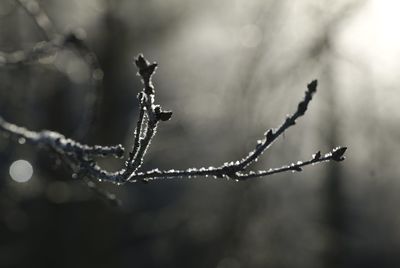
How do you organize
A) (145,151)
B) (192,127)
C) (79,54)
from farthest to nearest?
(192,127) < (79,54) < (145,151)

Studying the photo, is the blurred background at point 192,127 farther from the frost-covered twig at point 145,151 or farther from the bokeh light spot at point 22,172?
the frost-covered twig at point 145,151

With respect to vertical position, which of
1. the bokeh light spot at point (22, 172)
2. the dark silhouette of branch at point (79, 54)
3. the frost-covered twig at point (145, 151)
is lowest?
the frost-covered twig at point (145, 151)

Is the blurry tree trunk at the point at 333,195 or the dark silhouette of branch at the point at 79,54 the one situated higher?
the blurry tree trunk at the point at 333,195

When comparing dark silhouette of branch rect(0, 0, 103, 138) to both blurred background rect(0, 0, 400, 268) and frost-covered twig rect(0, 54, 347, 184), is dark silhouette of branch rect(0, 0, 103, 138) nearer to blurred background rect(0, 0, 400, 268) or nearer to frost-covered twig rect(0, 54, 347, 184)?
frost-covered twig rect(0, 54, 347, 184)

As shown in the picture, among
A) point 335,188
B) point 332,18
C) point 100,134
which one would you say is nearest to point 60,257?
point 100,134

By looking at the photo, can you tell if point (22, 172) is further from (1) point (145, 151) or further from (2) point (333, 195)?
(2) point (333, 195)

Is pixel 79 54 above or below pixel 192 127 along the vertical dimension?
below

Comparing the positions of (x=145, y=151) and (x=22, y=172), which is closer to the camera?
(x=145, y=151)

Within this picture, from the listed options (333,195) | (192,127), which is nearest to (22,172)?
(192,127)

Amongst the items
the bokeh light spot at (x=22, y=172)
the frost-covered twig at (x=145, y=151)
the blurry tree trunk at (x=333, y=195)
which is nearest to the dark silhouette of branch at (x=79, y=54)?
the frost-covered twig at (x=145, y=151)

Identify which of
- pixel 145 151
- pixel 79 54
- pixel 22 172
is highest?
pixel 22 172

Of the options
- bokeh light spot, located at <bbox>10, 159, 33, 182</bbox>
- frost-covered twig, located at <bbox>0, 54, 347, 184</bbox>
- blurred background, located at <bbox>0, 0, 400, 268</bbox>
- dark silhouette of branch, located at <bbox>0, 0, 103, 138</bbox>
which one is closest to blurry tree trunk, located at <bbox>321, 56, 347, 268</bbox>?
blurred background, located at <bbox>0, 0, 400, 268</bbox>
